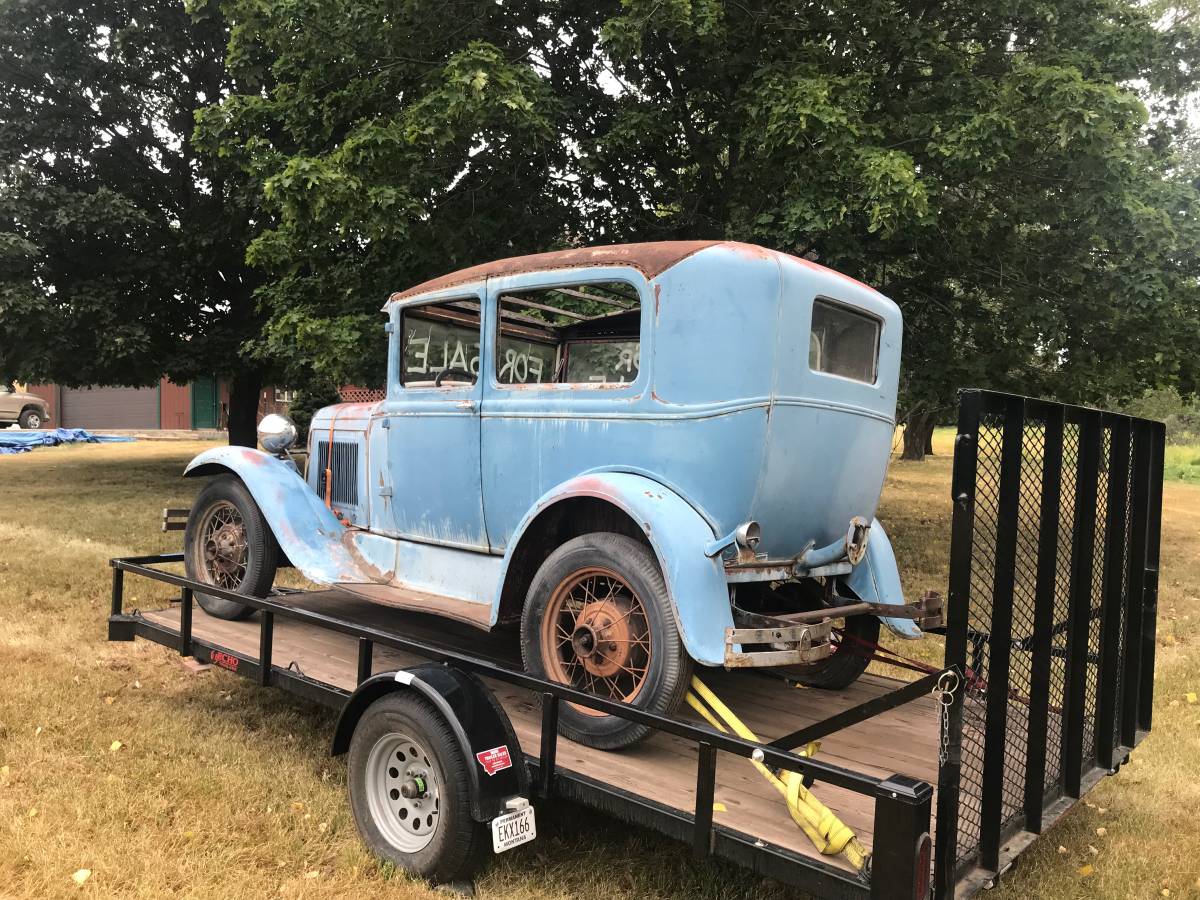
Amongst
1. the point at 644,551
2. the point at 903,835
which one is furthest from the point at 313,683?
the point at 903,835

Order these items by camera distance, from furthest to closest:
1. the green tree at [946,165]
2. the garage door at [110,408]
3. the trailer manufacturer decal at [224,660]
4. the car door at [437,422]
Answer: the garage door at [110,408], the green tree at [946,165], the car door at [437,422], the trailer manufacturer decal at [224,660]

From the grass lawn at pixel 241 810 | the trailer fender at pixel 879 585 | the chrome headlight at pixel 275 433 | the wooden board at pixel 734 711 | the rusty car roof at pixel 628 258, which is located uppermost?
the rusty car roof at pixel 628 258

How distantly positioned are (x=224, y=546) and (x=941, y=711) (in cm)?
414

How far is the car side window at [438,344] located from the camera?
4645 millimetres

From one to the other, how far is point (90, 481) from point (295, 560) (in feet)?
45.4

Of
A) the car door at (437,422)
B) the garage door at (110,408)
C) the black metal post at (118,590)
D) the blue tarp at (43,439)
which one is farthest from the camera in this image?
the garage door at (110,408)

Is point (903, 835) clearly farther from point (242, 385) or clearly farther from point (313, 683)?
point (242, 385)

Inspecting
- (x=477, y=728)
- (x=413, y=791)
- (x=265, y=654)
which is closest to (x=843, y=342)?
(x=477, y=728)

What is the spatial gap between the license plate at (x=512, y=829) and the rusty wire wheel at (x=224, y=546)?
109 inches

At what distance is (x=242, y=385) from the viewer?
16703mm

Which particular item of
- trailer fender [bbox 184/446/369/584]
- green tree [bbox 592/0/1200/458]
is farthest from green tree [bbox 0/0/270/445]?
trailer fender [bbox 184/446/369/584]

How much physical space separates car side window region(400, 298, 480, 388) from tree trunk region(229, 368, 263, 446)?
12.7 meters

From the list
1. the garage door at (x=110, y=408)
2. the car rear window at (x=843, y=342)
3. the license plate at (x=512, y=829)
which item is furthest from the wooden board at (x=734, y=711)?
the garage door at (x=110, y=408)

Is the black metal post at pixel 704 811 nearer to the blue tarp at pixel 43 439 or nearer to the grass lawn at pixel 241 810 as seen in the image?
the grass lawn at pixel 241 810
